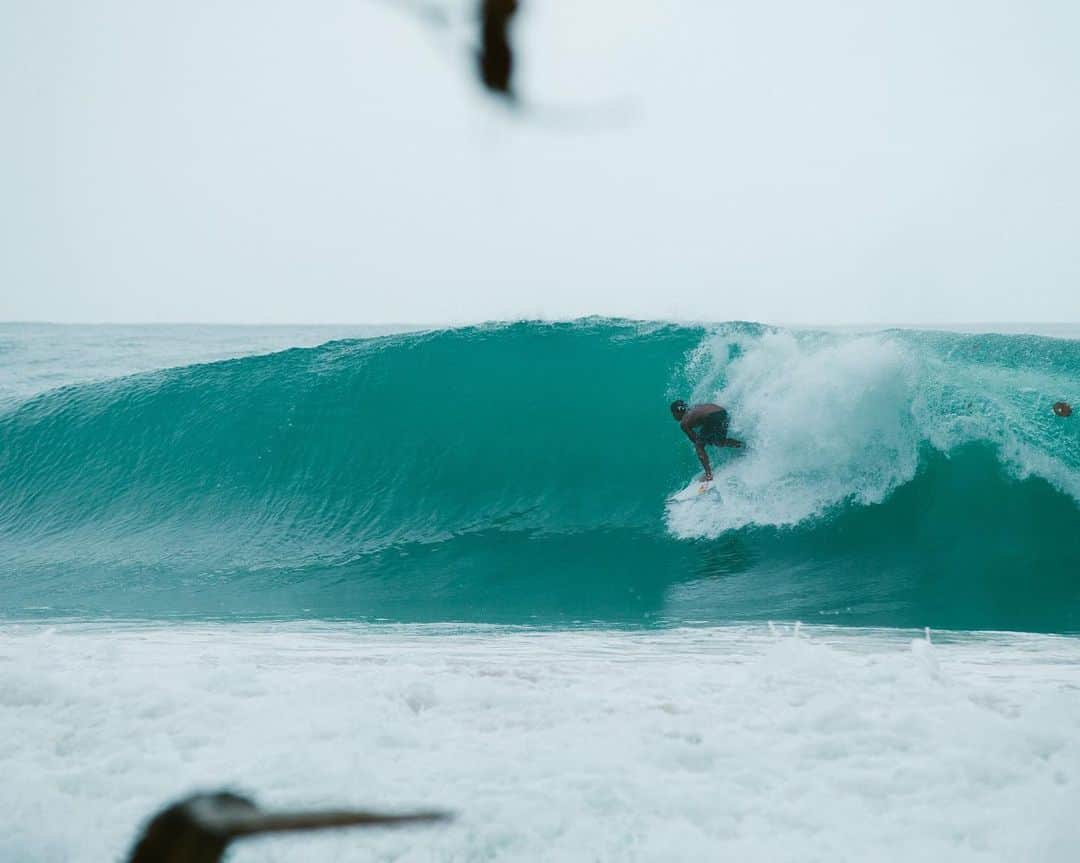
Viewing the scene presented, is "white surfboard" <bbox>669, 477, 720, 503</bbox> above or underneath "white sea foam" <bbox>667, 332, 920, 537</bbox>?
underneath

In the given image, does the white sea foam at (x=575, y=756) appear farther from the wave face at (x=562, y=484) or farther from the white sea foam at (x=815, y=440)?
the white sea foam at (x=815, y=440)

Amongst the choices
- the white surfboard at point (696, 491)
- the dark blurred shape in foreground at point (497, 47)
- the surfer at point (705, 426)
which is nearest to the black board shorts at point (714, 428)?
the surfer at point (705, 426)

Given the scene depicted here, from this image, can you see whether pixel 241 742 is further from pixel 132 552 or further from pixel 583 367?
pixel 583 367

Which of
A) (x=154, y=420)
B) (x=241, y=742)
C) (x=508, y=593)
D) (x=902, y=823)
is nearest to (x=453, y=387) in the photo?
(x=154, y=420)

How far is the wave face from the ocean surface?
0.05 metres

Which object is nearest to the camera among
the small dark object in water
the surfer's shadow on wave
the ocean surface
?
the small dark object in water

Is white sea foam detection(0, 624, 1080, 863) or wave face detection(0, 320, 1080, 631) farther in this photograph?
wave face detection(0, 320, 1080, 631)

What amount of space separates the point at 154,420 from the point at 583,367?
19.6ft

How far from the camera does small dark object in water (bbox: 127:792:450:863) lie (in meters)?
0.63

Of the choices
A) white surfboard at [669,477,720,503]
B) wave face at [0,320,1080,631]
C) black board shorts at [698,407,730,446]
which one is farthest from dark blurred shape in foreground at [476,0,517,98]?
white surfboard at [669,477,720,503]

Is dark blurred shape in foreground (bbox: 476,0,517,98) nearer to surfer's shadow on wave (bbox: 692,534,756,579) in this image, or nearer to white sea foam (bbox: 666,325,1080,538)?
surfer's shadow on wave (bbox: 692,534,756,579)

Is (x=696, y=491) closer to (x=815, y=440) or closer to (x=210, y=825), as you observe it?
(x=815, y=440)

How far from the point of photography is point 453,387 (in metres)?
13.4

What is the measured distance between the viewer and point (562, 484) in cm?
1130
